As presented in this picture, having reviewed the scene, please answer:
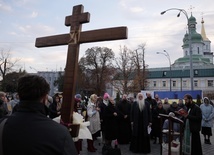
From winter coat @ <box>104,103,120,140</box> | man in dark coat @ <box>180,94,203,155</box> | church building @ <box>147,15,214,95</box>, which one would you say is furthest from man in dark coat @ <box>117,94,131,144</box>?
church building @ <box>147,15,214,95</box>

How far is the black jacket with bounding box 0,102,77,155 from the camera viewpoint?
5.28ft

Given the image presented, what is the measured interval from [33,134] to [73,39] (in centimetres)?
258

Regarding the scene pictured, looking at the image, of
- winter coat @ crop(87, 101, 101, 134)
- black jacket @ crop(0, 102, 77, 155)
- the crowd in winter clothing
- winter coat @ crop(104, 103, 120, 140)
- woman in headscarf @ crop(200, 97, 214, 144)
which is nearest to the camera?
black jacket @ crop(0, 102, 77, 155)

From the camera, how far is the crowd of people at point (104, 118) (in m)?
1.70

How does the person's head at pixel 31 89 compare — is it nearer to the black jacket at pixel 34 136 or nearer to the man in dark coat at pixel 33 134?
the man in dark coat at pixel 33 134

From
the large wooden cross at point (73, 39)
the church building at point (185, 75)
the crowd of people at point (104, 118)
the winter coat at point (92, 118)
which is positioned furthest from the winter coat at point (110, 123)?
the church building at point (185, 75)

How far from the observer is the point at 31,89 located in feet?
5.98

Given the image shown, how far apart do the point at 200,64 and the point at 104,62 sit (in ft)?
138

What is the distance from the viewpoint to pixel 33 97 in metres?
1.80

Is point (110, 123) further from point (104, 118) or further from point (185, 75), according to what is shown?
point (185, 75)

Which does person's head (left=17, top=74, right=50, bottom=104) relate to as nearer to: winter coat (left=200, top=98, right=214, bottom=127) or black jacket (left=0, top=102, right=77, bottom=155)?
black jacket (left=0, top=102, right=77, bottom=155)

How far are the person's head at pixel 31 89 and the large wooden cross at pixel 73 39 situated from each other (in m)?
1.80

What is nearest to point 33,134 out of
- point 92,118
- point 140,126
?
point 140,126

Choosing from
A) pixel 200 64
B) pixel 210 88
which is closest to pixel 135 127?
pixel 210 88
